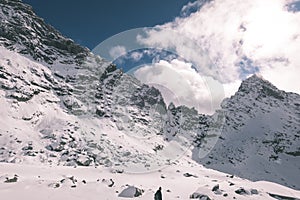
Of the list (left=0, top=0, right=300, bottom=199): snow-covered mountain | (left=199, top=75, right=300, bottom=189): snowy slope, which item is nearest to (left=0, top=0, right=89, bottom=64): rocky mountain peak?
(left=0, top=0, right=300, bottom=199): snow-covered mountain

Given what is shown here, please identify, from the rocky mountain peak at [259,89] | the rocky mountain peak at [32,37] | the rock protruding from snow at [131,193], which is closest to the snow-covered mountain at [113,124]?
the rocky mountain peak at [32,37]

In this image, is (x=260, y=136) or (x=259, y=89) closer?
(x=260, y=136)

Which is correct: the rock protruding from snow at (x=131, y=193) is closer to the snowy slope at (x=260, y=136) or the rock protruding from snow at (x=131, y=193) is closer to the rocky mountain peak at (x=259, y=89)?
the snowy slope at (x=260, y=136)

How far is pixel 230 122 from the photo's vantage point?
14650 centimetres

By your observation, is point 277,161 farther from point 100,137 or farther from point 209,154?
point 100,137

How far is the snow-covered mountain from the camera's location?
5847 centimetres

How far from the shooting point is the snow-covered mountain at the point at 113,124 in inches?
2302

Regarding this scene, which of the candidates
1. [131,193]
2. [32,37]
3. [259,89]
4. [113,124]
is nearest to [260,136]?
[259,89]

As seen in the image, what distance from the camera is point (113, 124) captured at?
9362 cm

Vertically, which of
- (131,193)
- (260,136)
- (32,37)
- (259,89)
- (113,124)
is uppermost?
(259,89)

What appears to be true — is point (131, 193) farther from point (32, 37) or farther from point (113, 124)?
point (32, 37)

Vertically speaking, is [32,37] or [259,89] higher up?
[259,89]

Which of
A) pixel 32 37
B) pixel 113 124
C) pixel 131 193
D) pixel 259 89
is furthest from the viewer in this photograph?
pixel 259 89

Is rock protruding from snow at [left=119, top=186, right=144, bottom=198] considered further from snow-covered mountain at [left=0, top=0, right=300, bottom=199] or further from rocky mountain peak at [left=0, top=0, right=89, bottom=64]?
rocky mountain peak at [left=0, top=0, right=89, bottom=64]
